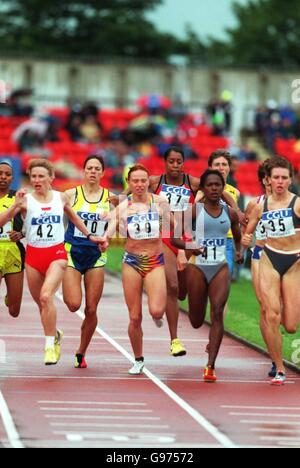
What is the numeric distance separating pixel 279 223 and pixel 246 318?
7101 millimetres

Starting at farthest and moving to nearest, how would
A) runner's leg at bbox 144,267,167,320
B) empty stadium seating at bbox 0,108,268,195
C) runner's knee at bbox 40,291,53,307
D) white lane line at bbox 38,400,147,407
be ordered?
empty stadium seating at bbox 0,108,268,195 < runner's leg at bbox 144,267,167,320 < runner's knee at bbox 40,291,53,307 < white lane line at bbox 38,400,147,407

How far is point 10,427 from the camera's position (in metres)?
13.5

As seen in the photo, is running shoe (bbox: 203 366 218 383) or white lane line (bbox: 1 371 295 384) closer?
white lane line (bbox: 1 371 295 384)

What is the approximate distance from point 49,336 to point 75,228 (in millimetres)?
1369

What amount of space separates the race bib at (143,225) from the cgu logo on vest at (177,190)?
3.65 feet

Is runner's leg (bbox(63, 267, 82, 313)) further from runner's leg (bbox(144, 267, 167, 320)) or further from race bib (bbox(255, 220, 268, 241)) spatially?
race bib (bbox(255, 220, 268, 241))

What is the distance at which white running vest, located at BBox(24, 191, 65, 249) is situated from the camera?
17.1 m

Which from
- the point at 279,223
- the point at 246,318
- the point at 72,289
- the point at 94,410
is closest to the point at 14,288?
the point at 72,289

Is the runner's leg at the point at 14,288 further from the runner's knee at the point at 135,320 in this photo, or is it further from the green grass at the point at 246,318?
the green grass at the point at 246,318

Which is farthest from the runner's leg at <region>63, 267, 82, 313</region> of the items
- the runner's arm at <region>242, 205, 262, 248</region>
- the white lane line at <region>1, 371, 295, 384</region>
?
the runner's arm at <region>242, 205, 262, 248</region>

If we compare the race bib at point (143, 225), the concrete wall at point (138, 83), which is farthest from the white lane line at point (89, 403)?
the concrete wall at point (138, 83)

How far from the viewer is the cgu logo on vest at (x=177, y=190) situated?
59.9ft

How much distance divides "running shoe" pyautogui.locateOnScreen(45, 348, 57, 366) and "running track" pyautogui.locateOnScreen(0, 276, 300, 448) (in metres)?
0.16
